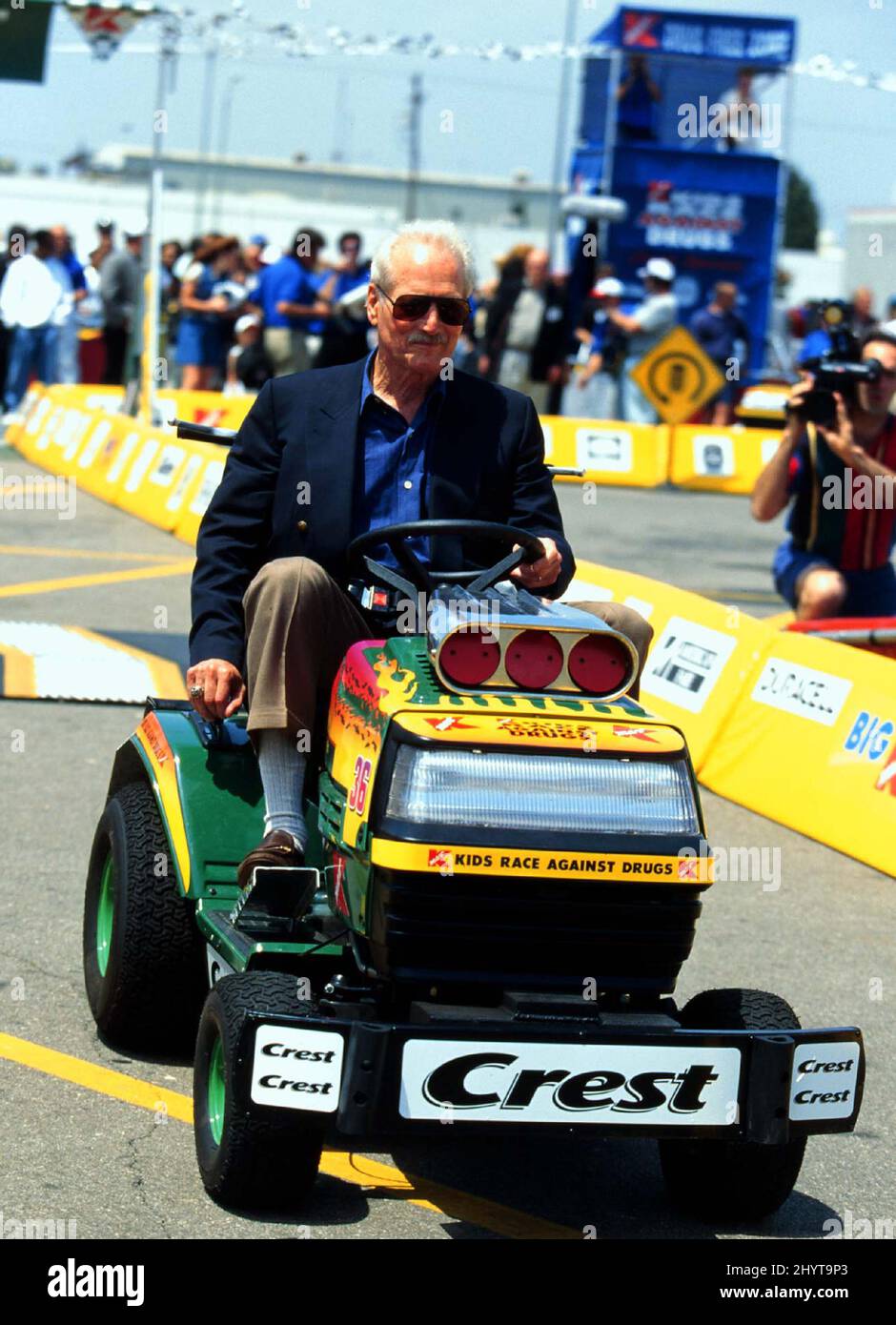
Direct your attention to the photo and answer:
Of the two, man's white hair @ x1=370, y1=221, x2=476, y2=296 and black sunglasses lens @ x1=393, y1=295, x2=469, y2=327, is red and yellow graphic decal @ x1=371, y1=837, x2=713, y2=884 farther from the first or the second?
man's white hair @ x1=370, y1=221, x2=476, y2=296

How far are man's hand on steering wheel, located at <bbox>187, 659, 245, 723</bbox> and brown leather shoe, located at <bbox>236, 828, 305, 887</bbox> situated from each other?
31 centimetres

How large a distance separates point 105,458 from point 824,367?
9.06 meters

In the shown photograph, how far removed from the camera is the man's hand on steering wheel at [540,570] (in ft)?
14.3

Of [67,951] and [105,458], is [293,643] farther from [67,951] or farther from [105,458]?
[105,458]

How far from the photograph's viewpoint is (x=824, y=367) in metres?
8.59

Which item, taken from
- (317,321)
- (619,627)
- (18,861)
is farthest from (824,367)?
(317,321)

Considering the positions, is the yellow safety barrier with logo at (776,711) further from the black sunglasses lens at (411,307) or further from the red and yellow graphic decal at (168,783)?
the black sunglasses lens at (411,307)

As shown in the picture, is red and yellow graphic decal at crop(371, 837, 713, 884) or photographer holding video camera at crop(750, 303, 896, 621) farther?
photographer holding video camera at crop(750, 303, 896, 621)

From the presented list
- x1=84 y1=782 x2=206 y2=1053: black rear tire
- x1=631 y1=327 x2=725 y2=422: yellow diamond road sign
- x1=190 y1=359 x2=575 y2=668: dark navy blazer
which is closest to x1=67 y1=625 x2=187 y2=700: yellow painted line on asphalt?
x1=84 y1=782 x2=206 y2=1053: black rear tire

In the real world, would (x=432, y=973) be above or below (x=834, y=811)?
above

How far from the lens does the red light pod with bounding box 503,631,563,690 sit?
12.8 ft

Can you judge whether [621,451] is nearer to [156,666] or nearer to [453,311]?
[156,666]

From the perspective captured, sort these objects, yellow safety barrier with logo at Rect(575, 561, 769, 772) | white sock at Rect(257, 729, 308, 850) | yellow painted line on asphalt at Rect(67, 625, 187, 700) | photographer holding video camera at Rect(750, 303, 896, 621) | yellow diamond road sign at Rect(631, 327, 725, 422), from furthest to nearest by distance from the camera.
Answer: yellow diamond road sign at Rect(631, 327, 725, 422)
photographer holding video camera at Rect(750, 303, 896, 621)
yellow painted line on asphalt at Rect(67, 625, 187, 700)
yellow safety barrier with logo at Rect(575, 561, 769, 772)
white sock at Rect(257, 729, 308, 850)

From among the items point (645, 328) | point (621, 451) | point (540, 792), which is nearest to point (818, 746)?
point (540, 792)
